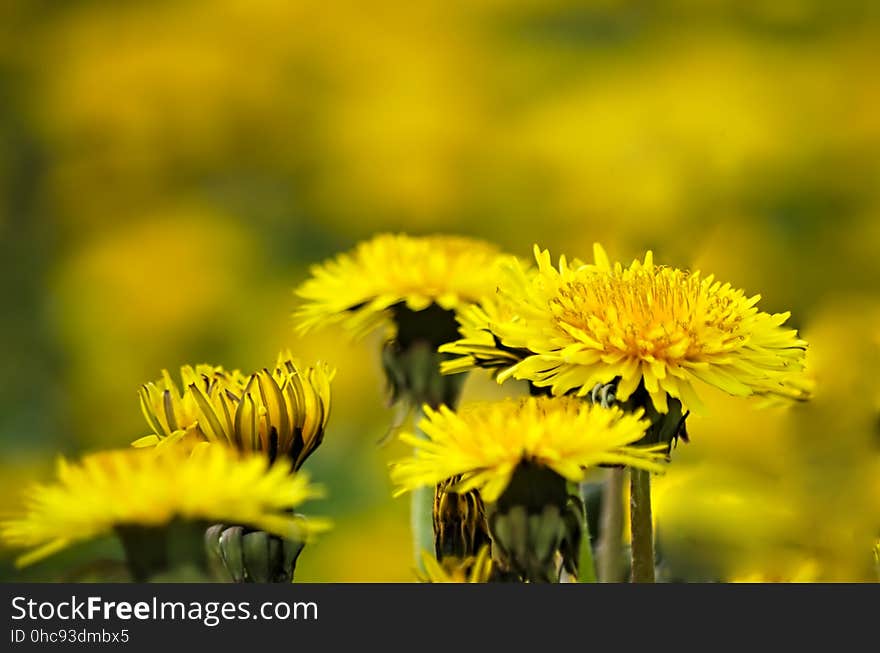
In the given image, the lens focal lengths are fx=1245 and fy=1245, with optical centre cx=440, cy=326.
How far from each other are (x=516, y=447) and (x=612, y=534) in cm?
17

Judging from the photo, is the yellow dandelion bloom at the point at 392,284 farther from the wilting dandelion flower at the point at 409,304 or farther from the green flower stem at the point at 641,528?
the green flower stem at the point at 641,528

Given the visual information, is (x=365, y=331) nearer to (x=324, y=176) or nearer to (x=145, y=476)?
(x=145, y=476)

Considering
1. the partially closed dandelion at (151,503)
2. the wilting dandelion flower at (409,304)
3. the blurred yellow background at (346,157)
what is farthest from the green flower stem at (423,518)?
the blurred yellow background at (346,157)

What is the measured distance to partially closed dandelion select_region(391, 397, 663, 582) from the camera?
456 millimetres

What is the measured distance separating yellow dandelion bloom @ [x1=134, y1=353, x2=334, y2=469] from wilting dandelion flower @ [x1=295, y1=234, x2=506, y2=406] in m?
0.12

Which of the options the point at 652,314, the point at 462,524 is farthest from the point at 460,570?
the point at 652,314

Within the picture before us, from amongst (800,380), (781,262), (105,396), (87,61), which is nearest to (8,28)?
(87,61)

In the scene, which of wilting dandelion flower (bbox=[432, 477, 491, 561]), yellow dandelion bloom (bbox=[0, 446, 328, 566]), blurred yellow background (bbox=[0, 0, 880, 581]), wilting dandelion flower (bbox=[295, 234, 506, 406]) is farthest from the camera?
blurred yellow background (bbox=[0, 0, 880, 581])

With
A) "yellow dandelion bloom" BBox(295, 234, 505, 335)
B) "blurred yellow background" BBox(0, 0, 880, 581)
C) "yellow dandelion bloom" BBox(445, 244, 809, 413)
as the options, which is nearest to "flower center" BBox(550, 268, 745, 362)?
"yellow dandelion bloom" BBox(445, 244, 809, 413)

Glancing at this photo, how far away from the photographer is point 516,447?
47 cm

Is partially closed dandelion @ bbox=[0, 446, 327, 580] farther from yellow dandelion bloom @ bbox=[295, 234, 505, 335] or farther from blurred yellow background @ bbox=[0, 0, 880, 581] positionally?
blurred yellow background @ bbox=[0, 0, 880, 581]

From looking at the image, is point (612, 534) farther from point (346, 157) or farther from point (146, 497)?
point (346, 157)

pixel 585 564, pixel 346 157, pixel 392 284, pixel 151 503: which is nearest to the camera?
pixel 151 503

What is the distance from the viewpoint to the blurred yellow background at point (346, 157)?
1289mm
